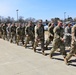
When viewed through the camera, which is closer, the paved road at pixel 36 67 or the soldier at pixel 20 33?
the paved road at pixel 36 67

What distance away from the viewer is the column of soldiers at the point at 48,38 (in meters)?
11.1

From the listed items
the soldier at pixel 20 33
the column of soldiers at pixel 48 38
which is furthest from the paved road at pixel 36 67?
the soldier at pixel 20 33

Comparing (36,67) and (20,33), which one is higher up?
(20,33)

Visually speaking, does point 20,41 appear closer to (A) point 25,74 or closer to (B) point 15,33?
(B) point 15,33

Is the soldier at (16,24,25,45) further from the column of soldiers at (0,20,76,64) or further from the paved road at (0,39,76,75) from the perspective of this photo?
the paved road at (0,39,76,75)

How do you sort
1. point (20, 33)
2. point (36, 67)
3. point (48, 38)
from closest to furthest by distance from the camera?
point (36, 67), point (48, 38), point (20, 33)

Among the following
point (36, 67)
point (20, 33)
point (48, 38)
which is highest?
point (20, 33)

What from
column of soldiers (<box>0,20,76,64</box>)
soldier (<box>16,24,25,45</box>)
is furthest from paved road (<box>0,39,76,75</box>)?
soldier (<box>16,24,25,45</box>)

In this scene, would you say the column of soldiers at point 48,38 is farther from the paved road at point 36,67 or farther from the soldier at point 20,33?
the paved road at point 36,67

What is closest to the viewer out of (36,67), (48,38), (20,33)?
(36,67)

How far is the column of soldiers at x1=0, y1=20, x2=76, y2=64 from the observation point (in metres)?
11.1

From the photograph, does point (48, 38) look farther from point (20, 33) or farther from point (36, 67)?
point (36, 67)

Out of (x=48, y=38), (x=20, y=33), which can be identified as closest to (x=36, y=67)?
(x=48, y=38)

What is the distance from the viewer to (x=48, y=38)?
48.5 feet
